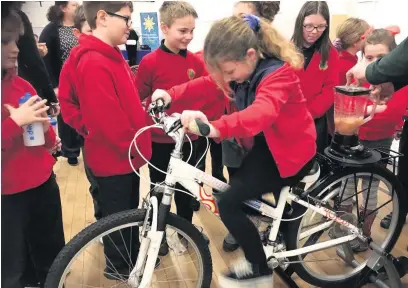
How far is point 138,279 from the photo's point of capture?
1.39 m

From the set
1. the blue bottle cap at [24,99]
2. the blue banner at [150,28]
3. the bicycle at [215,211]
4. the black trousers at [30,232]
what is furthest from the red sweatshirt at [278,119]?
the blue banner at [150,28]

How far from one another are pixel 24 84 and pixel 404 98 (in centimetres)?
167

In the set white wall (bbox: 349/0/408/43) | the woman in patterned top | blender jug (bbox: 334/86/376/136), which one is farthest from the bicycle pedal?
the woman in patterned top

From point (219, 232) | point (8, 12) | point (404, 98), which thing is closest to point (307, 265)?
point (219, 232)

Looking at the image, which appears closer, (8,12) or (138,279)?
(8,12)

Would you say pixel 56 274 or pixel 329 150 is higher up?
pixel 329 150

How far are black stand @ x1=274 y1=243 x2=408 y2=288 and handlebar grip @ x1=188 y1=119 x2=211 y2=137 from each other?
83 cm

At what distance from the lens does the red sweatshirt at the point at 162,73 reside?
1750 millimetres

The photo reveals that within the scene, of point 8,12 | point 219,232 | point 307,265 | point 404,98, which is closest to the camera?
point 8,12

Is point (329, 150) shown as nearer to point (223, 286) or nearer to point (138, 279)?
point (223, 286)

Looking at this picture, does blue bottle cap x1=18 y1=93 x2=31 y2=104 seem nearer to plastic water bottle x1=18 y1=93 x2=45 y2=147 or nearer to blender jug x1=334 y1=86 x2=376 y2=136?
plastic water bottle x1=18 y1=93 x2=45 y2=147

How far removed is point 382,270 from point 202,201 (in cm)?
92

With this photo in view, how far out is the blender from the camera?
1561 millimetres

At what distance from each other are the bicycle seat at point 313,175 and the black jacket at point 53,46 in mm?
1866
